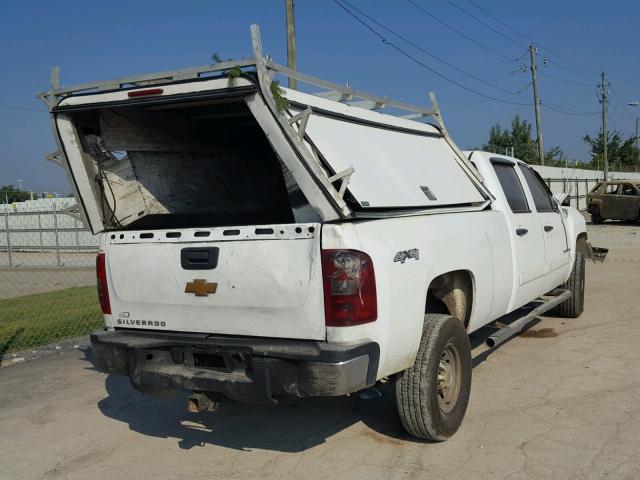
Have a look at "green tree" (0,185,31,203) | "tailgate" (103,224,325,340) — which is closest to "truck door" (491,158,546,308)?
"tailgate" (103,224,325,340)

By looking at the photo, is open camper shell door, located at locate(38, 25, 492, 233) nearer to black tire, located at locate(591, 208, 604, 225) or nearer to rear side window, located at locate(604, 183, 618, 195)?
black tire, located at locate(591, 208, 604, 225)

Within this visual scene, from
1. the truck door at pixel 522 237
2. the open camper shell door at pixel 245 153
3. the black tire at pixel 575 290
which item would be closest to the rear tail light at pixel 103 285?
the open camper shell door at pixel 245 153

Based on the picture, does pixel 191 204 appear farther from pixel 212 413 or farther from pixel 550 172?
pixel 550 172

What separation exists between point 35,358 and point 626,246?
50.0ft

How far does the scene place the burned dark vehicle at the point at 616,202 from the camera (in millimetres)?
24703

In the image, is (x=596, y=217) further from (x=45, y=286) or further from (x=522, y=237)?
(x=522, y=237)

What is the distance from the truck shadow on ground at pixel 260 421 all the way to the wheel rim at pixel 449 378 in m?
0.34

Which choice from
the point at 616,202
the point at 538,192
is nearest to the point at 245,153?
the point at 538,192

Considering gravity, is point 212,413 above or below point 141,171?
below

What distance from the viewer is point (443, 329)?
430cm

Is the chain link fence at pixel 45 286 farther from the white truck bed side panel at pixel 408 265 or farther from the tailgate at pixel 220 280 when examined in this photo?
the white truck bed side panel at pixel 408 265

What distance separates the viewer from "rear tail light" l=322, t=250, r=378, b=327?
3.57 meters

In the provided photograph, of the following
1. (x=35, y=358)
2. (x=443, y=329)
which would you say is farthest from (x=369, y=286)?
(x=35, y=358)

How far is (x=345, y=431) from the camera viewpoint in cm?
470
